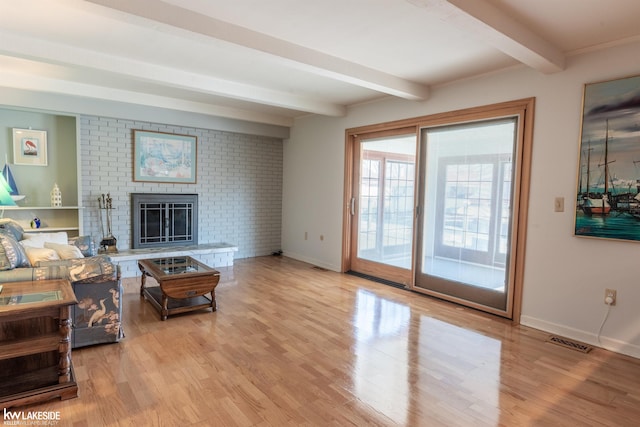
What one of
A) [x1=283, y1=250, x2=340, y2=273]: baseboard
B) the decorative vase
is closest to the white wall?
[x1=283, y1=250, x2=340, y2=273]: baseboard

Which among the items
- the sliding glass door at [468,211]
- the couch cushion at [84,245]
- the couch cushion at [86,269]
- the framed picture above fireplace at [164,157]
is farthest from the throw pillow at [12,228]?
the sliding glass door at [468,211]

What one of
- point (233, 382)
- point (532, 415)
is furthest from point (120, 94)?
point (532, 415)

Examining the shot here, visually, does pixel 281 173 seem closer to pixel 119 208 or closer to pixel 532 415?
pixel 119 208

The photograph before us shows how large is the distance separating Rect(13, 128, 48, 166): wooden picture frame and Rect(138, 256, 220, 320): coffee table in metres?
2.13

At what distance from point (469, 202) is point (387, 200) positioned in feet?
3.97

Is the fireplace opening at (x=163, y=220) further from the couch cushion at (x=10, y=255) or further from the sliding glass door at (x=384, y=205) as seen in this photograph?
the couch cushion at (x=10, y=255)

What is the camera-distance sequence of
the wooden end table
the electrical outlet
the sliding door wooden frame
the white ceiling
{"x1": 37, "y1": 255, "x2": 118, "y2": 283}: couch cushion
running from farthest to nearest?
the sliding door wooden frame
the electrical outlet
{"x1": 37, "y1": 255, "x2": 118, "y2": 283}: couch cushion
the white ceiling
the wooden end table

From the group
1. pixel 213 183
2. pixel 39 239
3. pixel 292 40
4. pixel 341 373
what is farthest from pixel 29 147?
pixel 341 373

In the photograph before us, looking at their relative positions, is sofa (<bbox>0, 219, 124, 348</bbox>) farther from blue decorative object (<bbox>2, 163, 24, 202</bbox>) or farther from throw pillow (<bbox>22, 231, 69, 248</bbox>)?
blue decorative object (<bbox>2, 163, 24, 202</bbox>)

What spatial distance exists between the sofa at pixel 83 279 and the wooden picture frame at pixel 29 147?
2.06 meters

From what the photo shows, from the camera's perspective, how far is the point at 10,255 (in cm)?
242

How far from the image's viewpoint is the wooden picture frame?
436 cm

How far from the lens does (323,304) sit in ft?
12.6

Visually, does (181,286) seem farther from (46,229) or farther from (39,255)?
(46,229)
